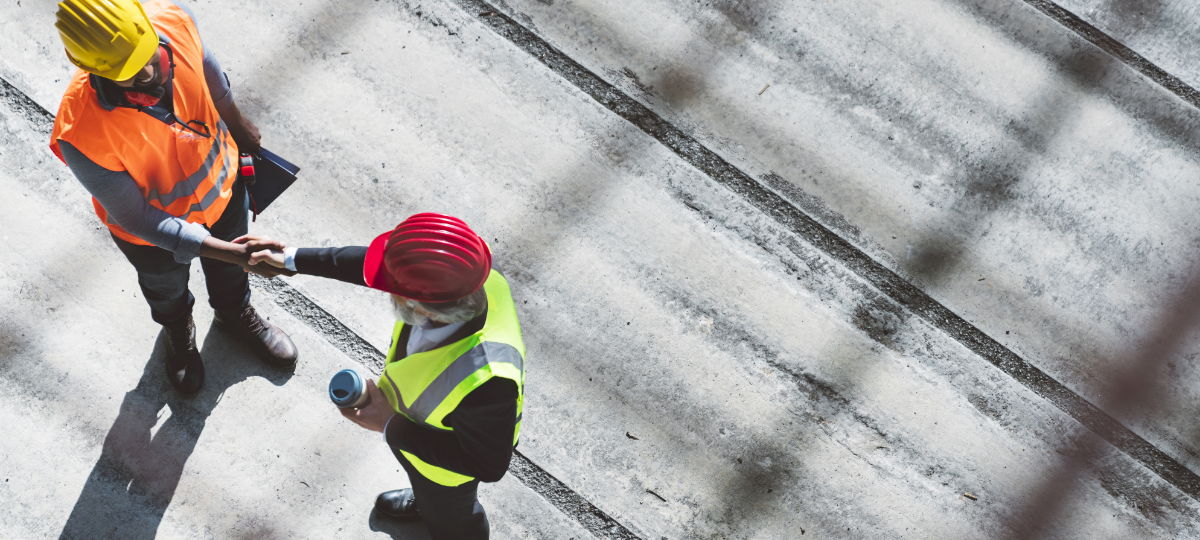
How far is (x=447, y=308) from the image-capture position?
6.86 ft

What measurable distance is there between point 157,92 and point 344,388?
44.1 inches

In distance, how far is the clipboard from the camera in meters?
3.05

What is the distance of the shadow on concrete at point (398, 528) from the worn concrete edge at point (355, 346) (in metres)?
0.47

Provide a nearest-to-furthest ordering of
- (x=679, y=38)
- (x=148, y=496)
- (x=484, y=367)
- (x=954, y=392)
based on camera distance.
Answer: (x=484, y=367), (x=148, y=496), (x=954, y=392), (x=679, y=38)

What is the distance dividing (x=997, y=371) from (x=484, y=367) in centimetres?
286

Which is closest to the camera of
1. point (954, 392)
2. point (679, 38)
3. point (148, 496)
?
point (148, 496)

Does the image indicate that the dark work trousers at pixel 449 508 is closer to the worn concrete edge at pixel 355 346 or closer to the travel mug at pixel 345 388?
the travel mug at pixel 345 388

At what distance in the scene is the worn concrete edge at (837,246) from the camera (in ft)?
12.0

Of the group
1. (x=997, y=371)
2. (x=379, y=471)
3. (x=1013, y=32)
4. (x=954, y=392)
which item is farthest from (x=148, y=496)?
(x=1013, y=32)

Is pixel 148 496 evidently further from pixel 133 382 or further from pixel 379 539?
pixel 379 539

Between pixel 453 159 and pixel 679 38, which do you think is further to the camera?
pixel 679 38

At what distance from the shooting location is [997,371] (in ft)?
12.3

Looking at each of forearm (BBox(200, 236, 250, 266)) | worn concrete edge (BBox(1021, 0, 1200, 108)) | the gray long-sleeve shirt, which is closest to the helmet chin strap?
the gray long-sleeve shirt

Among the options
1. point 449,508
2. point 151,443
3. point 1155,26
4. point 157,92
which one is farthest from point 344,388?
point 1155,26
